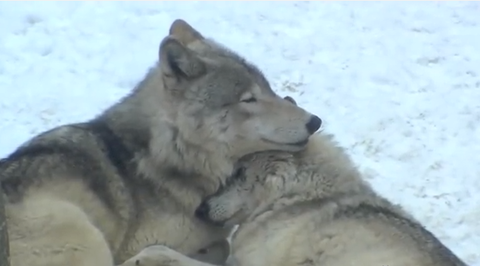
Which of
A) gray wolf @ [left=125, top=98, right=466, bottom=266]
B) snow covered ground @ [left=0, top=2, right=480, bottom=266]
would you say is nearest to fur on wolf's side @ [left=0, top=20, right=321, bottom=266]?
gray wolf @ [left=125, top=98, right=466, bottom=266]

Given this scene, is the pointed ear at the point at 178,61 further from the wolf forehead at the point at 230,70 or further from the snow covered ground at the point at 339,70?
the snow covered ground at the point at 339,70

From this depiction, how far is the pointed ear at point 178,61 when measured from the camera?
19.2 feet

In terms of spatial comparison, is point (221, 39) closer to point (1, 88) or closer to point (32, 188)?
point (1, 88)

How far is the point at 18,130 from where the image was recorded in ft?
30.0

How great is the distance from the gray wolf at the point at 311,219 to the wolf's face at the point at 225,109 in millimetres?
152

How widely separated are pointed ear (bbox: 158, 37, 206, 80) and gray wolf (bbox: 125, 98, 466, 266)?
0.67 metres

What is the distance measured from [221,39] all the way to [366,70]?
6.05 ft

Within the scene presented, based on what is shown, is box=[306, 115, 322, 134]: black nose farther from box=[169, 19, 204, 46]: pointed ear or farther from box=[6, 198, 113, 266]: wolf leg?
box=[6, 198, 113, 266]: wolf leg

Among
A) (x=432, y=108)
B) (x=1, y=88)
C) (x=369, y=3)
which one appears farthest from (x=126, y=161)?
(x=369, y=3)

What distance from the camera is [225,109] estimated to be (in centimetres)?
597

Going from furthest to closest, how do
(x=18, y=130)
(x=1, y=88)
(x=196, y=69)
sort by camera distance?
(x=1, y=88) → (x=18, y=130) → (x=196, y=69)

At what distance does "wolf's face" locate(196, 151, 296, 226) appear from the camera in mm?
5973

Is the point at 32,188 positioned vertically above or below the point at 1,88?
above

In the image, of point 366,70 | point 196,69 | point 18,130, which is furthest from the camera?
point 366,70
